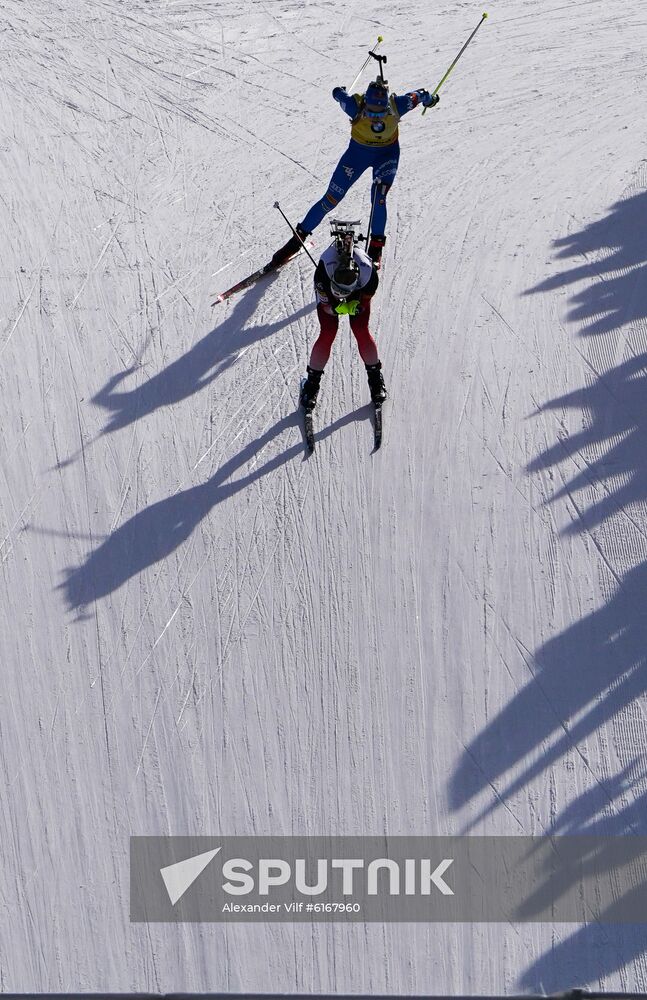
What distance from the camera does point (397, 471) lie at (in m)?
7.56

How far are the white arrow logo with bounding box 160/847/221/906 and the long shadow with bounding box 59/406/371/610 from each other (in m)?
2.02

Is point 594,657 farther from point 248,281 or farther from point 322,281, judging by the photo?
point 248,281

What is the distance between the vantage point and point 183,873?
6215 mm

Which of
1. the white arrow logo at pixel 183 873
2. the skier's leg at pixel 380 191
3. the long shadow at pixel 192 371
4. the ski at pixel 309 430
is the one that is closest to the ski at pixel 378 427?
the ski at pixel 309 430

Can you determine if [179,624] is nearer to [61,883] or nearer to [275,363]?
[61,883]

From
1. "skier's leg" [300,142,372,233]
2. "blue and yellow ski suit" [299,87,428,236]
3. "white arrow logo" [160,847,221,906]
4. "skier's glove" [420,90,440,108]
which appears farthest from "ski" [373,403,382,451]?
"white arrow logo" [160,847,221,906]

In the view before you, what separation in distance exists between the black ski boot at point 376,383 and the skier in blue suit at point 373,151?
53.6 inches

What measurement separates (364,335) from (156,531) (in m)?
2.22

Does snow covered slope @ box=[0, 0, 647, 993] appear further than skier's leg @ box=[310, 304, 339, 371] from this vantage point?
No

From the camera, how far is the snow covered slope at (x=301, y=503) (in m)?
6.29

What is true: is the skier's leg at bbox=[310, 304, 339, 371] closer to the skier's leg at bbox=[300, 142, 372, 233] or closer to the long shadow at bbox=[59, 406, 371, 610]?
the long shadow at bbox=[59, 406, 371, 610]

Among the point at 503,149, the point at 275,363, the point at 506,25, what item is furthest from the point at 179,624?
the point at 506,25

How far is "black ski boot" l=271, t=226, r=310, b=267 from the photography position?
8.40 metres

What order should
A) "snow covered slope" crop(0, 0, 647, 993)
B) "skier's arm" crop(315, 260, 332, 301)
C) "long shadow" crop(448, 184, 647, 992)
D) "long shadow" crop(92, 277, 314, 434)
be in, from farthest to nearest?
"long shadow" crop(92, 277, 314, 434) → "skier's arm" crop(315, 260, 332, 301) → "snow covered slope" crop(0, 0, 647, 993) → "long shadow" crop(448, 184, 647, 992)
